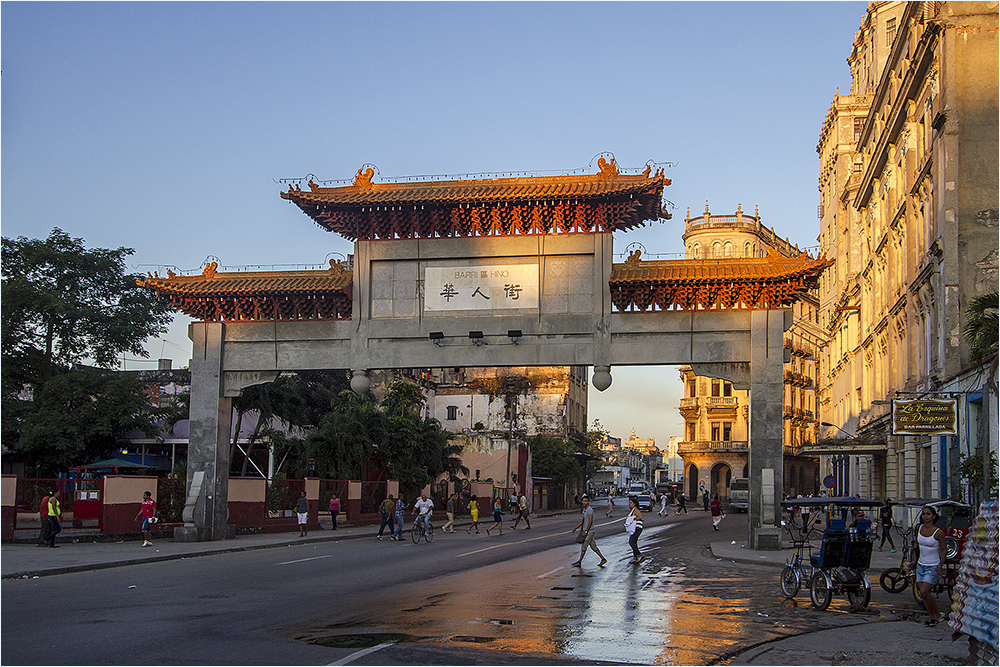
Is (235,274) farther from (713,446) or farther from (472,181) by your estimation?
(713,446)

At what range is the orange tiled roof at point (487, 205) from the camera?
1106 inches

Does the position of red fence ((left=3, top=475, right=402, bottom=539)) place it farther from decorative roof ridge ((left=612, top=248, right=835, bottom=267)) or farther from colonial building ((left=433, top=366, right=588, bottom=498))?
colonial building ((left=433, top=366, right=588, bottom=498))

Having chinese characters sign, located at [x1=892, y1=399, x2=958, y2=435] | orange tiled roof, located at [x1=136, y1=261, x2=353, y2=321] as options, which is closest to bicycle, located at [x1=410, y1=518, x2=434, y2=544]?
orange tiled roof, located at [x1=136, y1=261, x2=353, y2=321]

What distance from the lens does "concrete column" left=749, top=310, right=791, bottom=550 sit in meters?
26.7

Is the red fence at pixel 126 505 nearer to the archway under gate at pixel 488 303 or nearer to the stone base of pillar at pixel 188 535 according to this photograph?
the stone base of pillar at pixel 188 535

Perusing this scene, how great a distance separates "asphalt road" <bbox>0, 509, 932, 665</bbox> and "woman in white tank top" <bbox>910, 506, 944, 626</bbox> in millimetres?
1192

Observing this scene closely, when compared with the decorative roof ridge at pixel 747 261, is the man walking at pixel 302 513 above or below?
below

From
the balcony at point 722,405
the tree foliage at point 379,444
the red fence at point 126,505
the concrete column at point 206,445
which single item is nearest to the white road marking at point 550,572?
the concrete column at point 206,445

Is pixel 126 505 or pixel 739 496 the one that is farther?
pixel 739 496

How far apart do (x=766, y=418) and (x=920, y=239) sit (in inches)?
577

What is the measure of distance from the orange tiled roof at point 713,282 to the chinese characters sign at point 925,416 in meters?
4.64

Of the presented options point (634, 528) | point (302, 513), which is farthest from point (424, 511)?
point (634, 528)

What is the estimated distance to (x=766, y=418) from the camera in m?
26.9

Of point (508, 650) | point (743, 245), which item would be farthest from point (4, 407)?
point (743, 245)
